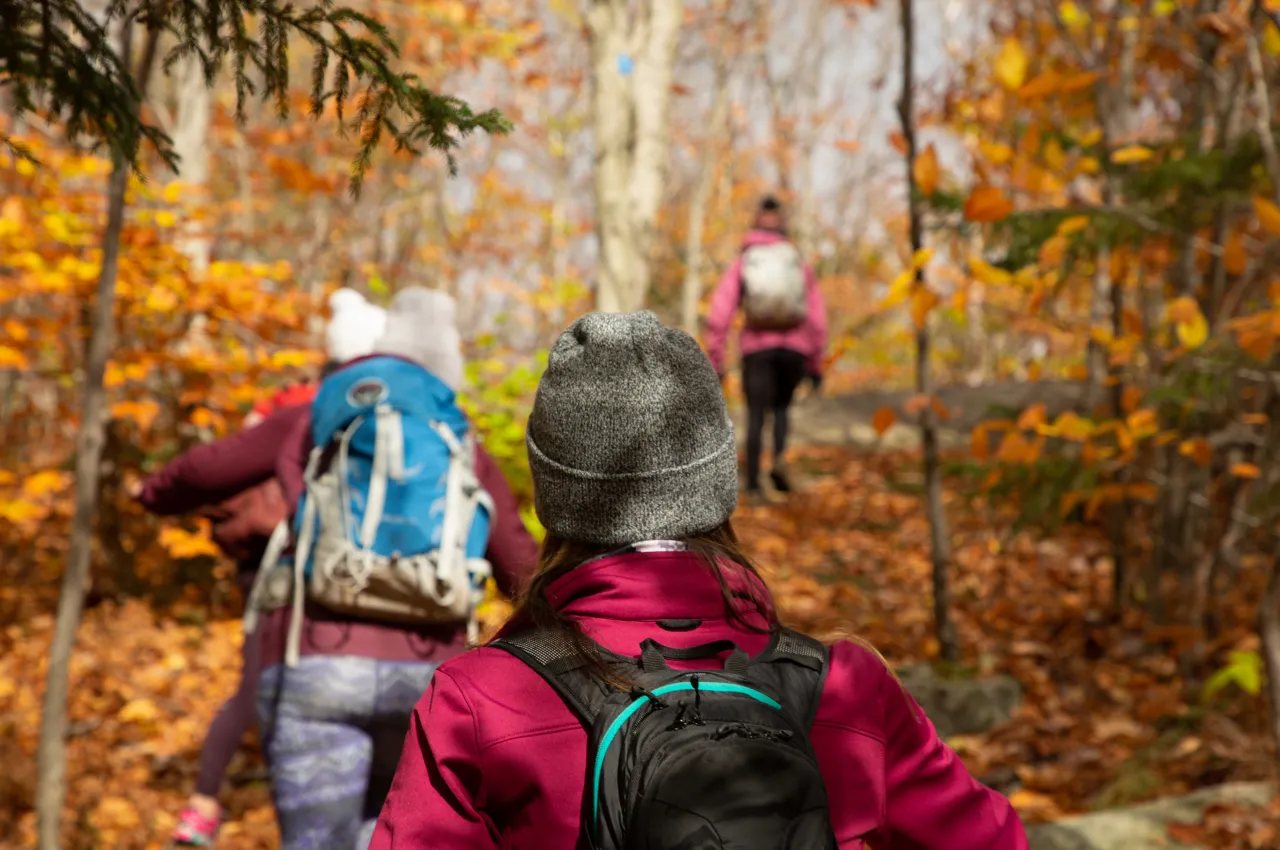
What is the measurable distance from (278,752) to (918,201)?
3390 mm

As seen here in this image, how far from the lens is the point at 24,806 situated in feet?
16.6

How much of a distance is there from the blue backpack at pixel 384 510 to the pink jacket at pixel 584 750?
1.43 metres

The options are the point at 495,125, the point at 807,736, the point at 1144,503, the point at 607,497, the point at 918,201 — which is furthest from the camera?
the point at 1144,503

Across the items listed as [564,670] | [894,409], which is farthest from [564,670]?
[894,409]

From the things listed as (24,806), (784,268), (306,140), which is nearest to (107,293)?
(24,806)

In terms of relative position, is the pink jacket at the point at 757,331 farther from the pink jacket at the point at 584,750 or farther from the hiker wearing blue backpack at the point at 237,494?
the pink jacket at the point at 584,750

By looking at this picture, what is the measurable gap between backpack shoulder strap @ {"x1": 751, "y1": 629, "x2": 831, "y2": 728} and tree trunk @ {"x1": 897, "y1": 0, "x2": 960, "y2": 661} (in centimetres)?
344

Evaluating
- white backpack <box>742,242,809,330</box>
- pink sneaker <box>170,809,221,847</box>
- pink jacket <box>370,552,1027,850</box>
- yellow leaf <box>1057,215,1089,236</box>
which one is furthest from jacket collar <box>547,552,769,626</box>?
white backpack <box>742,242,809,330</box>

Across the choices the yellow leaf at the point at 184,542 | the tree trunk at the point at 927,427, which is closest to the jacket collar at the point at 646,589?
the tree trunk at the point at 927,427

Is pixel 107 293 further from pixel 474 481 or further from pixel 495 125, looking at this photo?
pixel 495 125

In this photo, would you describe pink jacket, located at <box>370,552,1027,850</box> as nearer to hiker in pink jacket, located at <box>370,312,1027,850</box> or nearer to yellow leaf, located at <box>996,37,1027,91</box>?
hiker in pink jacket, located at <box>370,312,1027,850</box>

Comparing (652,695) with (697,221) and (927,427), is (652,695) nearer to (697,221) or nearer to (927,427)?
(927,427)

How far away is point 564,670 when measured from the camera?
1.21 m

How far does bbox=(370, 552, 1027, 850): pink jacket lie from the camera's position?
119 centimetres
